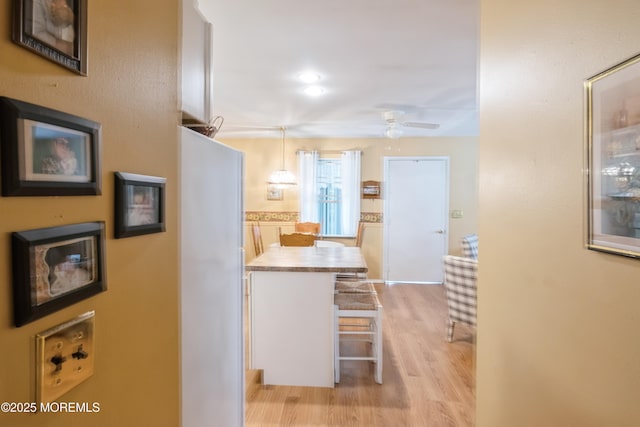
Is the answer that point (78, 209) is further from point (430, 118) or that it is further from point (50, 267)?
point (430, 118)

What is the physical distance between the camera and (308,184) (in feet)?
17.8

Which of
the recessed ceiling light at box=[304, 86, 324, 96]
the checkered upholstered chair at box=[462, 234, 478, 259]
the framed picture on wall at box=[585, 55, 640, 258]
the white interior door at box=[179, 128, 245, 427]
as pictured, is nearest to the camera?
the framed picture on wall at box=[585, 55, 640, 258]

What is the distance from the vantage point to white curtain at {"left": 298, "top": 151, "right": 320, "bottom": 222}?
540 centimetres

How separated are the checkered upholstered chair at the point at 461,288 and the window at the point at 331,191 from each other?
7.82 ft

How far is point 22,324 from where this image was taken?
553 mm

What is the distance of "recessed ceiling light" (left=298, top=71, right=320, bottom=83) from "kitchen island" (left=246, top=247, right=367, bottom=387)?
4.97 ft

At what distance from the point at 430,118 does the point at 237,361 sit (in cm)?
356

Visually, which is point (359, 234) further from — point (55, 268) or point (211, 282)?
point (55, 268)

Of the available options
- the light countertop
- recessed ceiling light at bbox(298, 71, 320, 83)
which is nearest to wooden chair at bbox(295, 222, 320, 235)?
the light countertop

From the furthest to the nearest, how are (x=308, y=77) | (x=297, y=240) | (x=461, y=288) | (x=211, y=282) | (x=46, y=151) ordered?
(x=297, y=240) < (x=461, y=288) < (x=308, y=77) < (x=211, y=282) < (x=46, y=151)

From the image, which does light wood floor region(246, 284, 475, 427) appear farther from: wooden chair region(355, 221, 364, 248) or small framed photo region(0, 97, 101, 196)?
wooden chair region(355, 221, 364, 248)

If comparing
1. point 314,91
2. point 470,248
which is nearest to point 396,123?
point 314,91

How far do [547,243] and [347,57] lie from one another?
1.88 metres

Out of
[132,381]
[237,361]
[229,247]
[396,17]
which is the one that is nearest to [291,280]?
[237,361]
